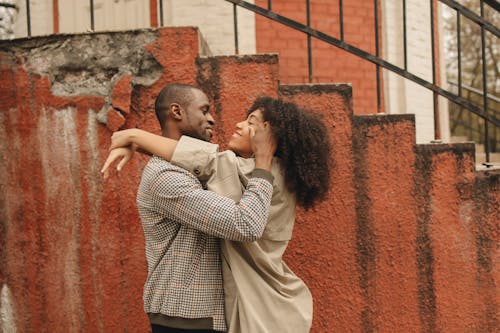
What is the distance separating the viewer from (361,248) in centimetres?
353

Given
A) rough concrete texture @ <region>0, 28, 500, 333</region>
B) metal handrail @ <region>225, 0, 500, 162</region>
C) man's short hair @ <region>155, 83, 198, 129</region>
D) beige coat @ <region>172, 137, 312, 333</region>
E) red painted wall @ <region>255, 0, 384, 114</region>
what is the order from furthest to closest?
red painted wall @ <region>255, 0, 384, 114</region> → metal handrail @ <region>225, 0, 500, 162</region> → rough concrete texture @ <region>0, 28, 500, 333</region> → man's short hair @ <region>155, 83, 198, 129</region> → beige coat @ <region>172, 137, 312, 333</region>

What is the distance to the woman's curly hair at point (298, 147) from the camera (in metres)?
2.43

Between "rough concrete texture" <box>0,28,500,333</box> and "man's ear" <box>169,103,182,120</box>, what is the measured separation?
1004 millimetres

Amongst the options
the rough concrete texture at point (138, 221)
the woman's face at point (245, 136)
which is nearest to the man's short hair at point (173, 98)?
the woman's face at point (245, 136)

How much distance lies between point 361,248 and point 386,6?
472 cm

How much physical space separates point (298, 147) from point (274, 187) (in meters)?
0.18

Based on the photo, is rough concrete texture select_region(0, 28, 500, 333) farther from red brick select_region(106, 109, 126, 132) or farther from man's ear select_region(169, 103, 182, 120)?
man's ear select_region(169, 103, 182, 120)

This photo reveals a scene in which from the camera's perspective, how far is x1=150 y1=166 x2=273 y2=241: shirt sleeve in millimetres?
2191

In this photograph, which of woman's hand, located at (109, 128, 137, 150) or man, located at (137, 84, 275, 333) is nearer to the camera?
man, located at (137, 84, 275, 333)

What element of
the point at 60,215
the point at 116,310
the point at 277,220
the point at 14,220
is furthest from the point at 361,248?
the point at 14,220

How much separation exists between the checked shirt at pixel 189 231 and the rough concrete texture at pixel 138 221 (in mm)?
1198

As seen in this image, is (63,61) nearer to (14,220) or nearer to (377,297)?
(14,220)

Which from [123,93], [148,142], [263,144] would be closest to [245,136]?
[263,144]

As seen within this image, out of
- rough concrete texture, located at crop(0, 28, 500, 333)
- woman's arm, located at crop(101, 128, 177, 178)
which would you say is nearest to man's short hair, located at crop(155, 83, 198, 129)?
woman's arm, located at crop(101, 128, 177, 178)
